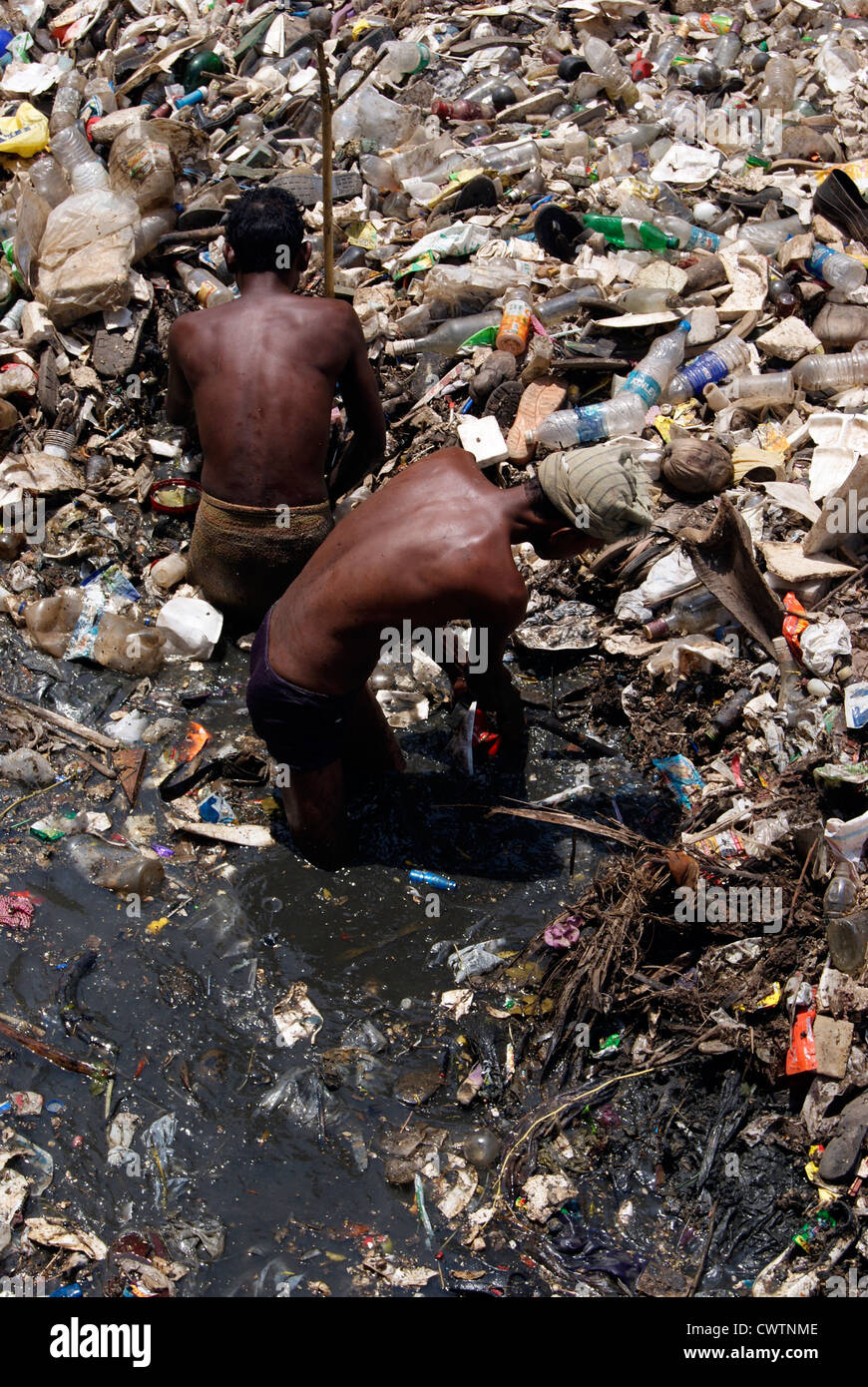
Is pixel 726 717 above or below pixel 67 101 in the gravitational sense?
below

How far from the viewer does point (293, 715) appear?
3.69 m

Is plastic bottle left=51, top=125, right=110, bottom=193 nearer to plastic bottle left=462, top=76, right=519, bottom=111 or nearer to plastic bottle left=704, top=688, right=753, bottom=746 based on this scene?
plastic bottle left=462, top=76, right=519, bottom=111

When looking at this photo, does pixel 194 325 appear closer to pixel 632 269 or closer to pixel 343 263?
pixel 343 263

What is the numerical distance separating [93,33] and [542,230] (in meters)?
4.17

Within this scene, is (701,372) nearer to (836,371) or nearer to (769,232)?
(836,371)

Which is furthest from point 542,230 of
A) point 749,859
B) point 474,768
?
point 749,859

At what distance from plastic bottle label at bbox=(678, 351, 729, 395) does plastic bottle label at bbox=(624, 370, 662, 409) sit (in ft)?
0.49

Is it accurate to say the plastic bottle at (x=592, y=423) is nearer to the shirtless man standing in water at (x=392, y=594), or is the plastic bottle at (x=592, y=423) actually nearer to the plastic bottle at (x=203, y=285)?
the shirtless man standing in water at (x=392, y=594)

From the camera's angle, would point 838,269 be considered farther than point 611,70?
No

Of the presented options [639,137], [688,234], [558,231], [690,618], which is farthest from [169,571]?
[639,137]

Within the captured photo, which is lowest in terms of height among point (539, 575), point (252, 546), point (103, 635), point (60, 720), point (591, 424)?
point (60, 720)

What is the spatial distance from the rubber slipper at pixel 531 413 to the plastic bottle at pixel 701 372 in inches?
22.5

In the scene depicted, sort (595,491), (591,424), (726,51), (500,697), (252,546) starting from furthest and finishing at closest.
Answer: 1. (726,51)
2. (591,424)
3. (252,546)
4. (500,697)
5. (595,491)

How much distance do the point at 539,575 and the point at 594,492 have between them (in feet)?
5.80
